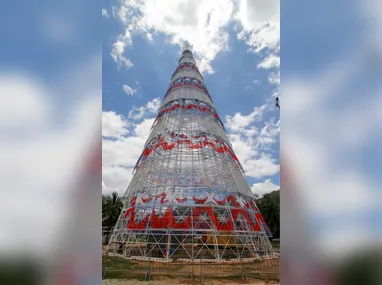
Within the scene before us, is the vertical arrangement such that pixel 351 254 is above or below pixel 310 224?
below

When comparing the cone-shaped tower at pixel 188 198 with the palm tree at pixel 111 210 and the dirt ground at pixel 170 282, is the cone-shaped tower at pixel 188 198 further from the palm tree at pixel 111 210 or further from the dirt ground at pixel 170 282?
the palm tree at pixel 111 210

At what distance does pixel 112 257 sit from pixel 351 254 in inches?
425

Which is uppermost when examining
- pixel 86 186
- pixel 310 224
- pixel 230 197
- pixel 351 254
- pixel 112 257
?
pixel 86 186

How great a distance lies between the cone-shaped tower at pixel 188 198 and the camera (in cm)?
1009

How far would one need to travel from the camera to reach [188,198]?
420 inches

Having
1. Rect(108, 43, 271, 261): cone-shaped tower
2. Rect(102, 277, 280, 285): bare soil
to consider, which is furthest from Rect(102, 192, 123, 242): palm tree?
Rect(102, 277, 280, 285): bare soil

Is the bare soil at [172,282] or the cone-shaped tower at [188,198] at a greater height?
the cone-shaped tower at [188,198]

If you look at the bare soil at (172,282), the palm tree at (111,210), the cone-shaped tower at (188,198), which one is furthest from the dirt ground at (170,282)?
the palm tree at (111,210)

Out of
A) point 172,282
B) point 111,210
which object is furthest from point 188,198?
point 111,210

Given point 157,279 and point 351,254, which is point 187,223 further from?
point 351,254

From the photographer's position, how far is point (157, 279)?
749 centimetres

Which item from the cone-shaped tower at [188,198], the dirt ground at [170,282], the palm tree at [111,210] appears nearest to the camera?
the dirt ground at [170,282]

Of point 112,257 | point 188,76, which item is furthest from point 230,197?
point 188,76

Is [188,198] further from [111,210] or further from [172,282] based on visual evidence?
[111,210]
